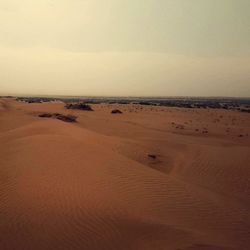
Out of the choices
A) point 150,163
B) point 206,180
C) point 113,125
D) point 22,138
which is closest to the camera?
point 206,180

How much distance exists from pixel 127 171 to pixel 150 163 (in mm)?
2386

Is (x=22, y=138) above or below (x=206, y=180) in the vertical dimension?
above

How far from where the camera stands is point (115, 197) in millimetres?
8055

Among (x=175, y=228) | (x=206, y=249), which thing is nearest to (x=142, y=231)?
(x=175, y=228)

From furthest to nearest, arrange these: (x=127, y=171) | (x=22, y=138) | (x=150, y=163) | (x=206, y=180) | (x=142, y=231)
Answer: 1. (x=22, y=138)
2. (x=150, y=163)
3. (x=206, y=180)
4. (x=127, y=171)
5. (x=142, y=231)

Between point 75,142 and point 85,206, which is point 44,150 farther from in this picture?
point 85,206

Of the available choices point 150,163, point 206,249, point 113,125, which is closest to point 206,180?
point 150,163

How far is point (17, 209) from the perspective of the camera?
23.3 ft

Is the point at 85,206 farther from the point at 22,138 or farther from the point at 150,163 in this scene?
the point at 22,138

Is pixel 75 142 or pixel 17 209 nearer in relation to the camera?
pixel 17 209

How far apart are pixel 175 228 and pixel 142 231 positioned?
667 mm

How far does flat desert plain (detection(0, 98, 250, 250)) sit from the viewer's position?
6.01 m

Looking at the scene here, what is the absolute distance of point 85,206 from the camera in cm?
732

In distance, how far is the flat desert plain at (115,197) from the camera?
6012mm
